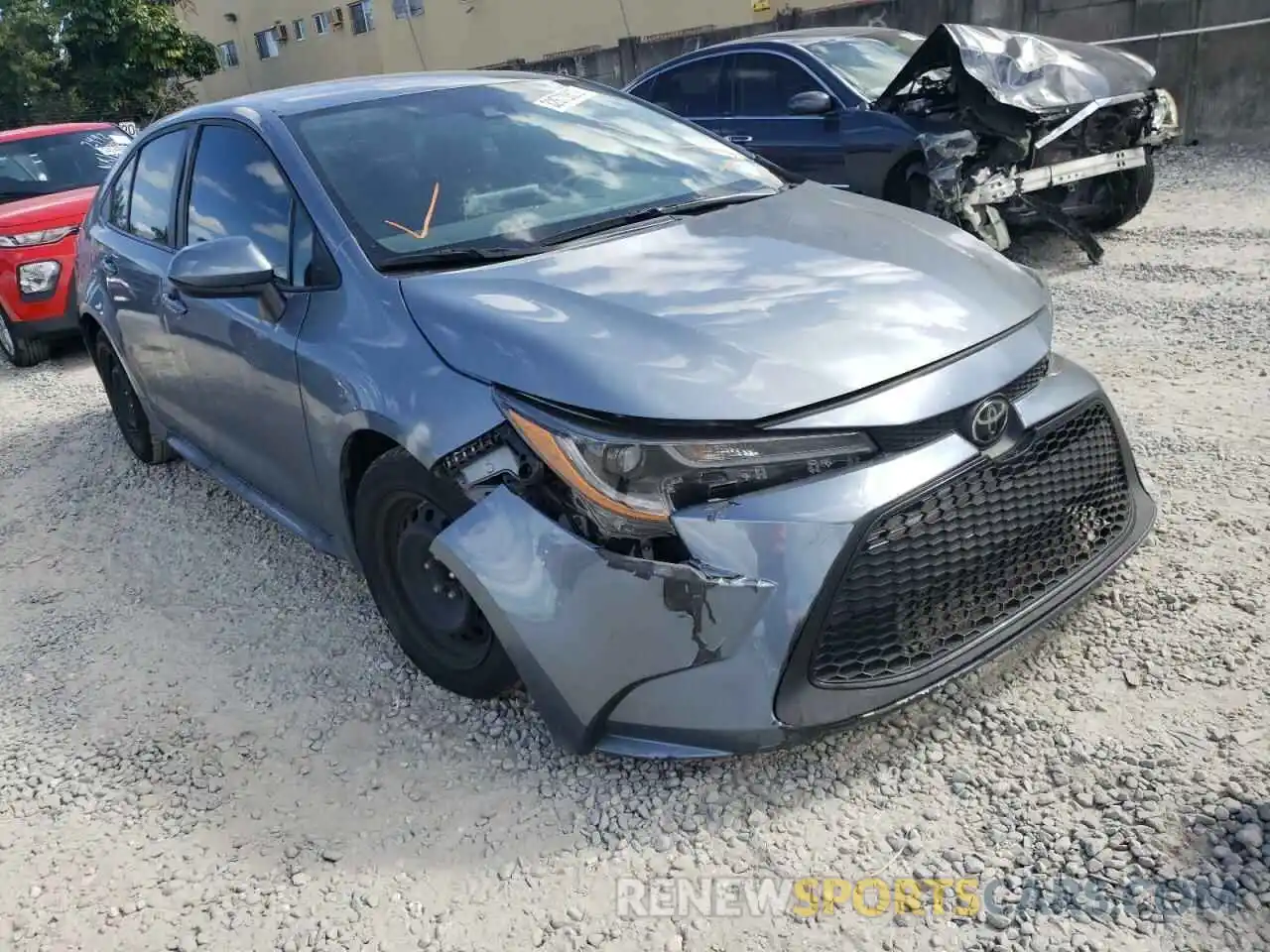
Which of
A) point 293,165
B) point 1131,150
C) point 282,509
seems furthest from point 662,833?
point 1131,150

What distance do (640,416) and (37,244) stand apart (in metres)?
6.70

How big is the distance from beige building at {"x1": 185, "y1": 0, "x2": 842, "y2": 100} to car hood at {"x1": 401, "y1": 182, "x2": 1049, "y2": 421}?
46.5 feet

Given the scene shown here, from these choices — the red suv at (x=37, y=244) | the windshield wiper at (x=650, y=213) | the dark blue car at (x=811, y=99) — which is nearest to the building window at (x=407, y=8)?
the red suv at (x=37, y=244)

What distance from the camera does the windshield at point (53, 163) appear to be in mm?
7922

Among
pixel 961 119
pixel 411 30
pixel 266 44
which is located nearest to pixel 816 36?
pixel 961 119

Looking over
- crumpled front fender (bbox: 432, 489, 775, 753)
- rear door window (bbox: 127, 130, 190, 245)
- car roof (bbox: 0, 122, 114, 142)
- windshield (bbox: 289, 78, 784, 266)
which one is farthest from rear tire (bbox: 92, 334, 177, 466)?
car roof (bbox: 0, 122, 114, 142)

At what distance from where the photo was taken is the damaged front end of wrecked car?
6.18m

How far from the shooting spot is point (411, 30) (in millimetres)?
26719

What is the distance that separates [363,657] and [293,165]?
5.01 feet

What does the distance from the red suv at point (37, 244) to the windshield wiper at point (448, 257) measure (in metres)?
4.97

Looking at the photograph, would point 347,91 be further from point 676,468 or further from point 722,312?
point 676,468

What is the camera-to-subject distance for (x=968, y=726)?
8.26ft

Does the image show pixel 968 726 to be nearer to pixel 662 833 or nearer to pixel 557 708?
pixel 662 833

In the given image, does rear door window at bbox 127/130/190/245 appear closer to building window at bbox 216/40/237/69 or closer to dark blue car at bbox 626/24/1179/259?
dark blue car at bbox 626/24/1179/259
